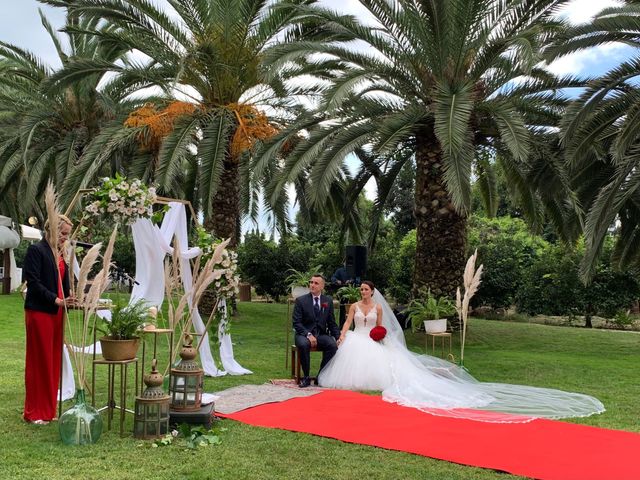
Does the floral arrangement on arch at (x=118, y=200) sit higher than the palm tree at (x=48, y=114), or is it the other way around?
the palm tree at (x=48, y=114)

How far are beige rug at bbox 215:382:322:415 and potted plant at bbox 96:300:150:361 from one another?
130 cm

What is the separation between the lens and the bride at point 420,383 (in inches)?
282

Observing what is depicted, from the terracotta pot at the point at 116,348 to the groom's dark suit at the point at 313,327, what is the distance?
317 centimetres

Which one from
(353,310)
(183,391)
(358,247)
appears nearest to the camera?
(183,391)

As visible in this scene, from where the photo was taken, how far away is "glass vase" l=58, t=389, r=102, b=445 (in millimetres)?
5418

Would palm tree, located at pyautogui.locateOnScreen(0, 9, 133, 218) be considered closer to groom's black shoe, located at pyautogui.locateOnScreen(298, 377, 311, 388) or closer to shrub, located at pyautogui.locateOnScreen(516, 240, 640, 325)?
groom's black shoe, located at pyautogui.locateOnScreen(298, 377, 311, 388)

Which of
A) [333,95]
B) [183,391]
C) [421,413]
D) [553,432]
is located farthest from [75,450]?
[333,95]

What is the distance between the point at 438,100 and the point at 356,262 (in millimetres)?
4100

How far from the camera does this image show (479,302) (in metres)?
23.0

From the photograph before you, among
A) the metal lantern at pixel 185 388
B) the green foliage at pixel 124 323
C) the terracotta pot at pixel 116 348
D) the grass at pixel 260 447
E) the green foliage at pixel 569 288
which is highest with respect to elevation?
the green foliage at pixel 569 288

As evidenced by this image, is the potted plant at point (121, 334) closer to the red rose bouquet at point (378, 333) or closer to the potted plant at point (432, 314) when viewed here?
the red rose bouquet at point (378, 333)

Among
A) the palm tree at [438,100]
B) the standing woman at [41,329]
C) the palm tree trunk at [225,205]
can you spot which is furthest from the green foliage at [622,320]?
the standing woman at [41,329]

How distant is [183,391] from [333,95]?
242 inches

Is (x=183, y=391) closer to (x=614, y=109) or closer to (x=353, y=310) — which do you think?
(x=353, y=310)
